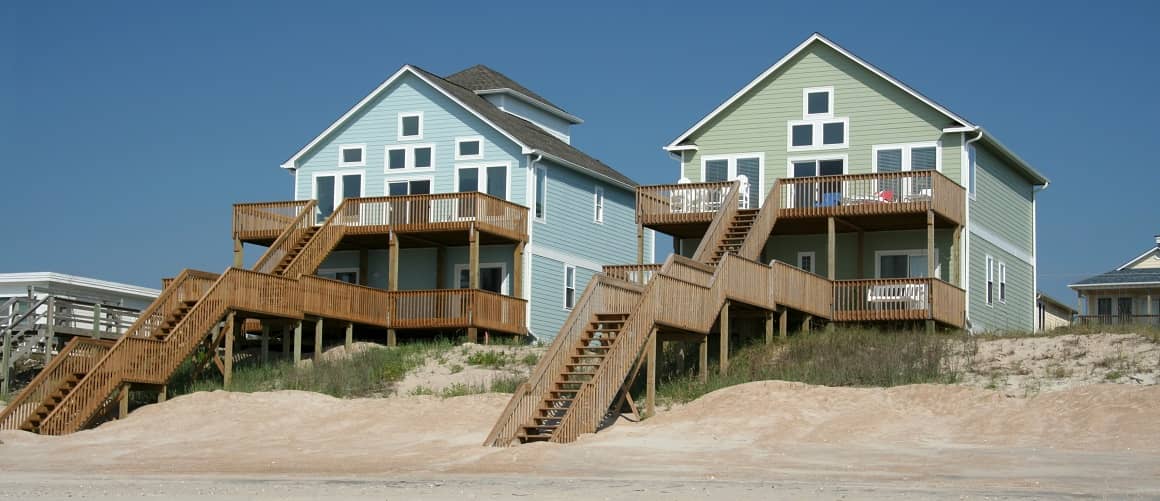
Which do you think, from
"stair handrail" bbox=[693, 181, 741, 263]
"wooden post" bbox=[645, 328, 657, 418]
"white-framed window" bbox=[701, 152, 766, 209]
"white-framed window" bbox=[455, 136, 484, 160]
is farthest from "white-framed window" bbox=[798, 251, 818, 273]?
"wooden post" bbox=[645, 328, 657, 418]

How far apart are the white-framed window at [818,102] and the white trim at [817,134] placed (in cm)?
15

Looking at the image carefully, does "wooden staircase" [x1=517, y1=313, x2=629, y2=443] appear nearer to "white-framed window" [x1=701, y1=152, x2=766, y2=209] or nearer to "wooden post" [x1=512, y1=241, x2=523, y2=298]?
"white-framed window" [x1=701, y1=152, x2=766, y2=209]

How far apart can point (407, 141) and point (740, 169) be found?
1030 cm

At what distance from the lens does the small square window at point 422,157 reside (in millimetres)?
48000

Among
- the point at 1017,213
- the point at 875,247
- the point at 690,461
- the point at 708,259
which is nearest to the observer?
the point at 690,461

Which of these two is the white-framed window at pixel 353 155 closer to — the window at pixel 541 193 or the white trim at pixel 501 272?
the white trim at pixel 501 272

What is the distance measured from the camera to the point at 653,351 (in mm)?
31406

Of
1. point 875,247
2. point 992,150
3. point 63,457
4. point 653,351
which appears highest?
point 992,150

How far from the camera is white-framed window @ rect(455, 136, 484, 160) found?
4728cm

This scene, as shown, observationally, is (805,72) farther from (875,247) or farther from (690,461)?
(690,461)

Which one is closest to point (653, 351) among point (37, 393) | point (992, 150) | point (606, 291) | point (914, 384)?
point (606, 291)

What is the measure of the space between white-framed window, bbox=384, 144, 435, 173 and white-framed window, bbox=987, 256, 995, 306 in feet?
52.3

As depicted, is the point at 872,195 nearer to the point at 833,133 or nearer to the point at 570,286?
the point at 833,133

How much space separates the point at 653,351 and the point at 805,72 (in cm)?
1478
